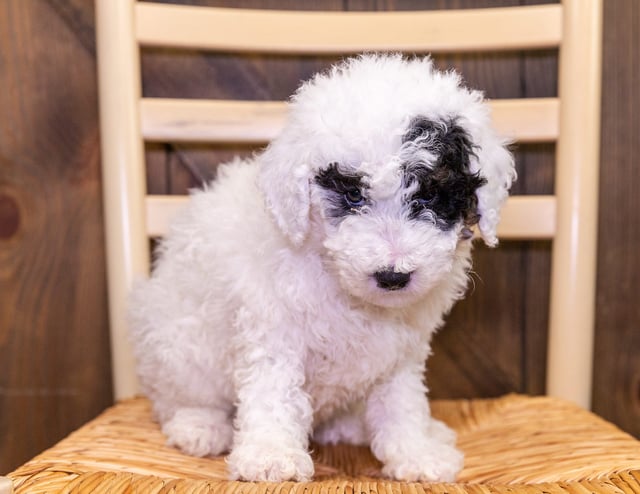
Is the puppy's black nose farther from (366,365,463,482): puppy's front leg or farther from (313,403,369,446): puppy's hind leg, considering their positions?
(313,403,369,446): puppy's hind leg

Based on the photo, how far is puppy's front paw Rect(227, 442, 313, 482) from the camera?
89 cm

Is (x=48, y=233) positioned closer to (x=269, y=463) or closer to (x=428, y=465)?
(x=269, y=463)

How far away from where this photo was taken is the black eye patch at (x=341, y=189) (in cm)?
86

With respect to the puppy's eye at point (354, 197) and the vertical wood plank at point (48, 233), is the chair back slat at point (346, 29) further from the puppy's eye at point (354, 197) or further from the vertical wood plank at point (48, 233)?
the puppy's eye at point (354, 197)

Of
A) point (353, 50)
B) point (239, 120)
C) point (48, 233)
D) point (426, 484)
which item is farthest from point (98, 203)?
point (426, 484)

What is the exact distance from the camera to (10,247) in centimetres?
146

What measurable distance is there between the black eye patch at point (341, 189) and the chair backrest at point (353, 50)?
49 centimetres

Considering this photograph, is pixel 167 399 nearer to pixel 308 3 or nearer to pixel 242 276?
pixel 242 276

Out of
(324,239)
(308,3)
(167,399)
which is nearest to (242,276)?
(324,239)

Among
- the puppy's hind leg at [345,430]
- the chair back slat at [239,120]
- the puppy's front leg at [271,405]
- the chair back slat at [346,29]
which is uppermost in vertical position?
the chair back slat at [346,29]

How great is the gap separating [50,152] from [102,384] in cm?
52

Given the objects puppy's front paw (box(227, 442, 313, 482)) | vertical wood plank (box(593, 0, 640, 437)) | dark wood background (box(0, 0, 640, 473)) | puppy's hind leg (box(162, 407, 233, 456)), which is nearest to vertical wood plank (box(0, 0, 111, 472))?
dark wood background (box(0, 0, 640, 473))

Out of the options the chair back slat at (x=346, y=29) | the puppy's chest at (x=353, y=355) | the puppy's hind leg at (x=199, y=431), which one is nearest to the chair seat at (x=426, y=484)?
the puppy's hind leg at (x=199, y=431)

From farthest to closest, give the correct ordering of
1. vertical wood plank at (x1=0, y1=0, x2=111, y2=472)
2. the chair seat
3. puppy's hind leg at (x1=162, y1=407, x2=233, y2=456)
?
vertical wood plank at (x1=0, y1=0, x2=111, y2=472) < puppy's hind leg at (x1=162, y1=407, x2=233, y2=456) < the chair seat
